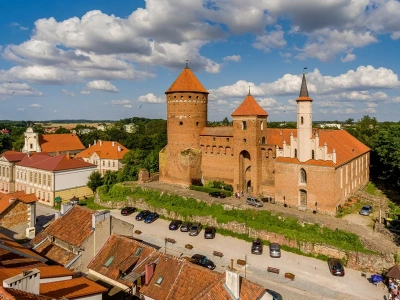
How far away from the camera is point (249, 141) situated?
130 feet

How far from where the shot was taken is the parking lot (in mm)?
21828

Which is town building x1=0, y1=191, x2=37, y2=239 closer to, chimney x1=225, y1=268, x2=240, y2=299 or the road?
the road

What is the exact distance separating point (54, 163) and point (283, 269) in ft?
116

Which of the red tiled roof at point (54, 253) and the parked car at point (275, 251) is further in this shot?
the parked car at point (275, 251)

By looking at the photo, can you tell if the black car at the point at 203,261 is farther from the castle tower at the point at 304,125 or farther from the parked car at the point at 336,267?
the castle tower at the point at 304,125

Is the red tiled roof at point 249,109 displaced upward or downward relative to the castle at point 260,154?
upward

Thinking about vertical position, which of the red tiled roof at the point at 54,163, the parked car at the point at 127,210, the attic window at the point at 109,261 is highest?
the red tiled roof at the point at 54,163

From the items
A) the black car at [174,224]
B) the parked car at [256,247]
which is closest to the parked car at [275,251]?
the parked car at [256,247]

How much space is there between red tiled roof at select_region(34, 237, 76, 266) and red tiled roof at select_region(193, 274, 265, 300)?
10018 millimetres

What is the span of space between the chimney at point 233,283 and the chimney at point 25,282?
7.83 m

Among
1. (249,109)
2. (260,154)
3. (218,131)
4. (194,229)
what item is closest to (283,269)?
(194,229)

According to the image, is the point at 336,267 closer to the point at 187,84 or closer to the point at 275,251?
the point at 275,251

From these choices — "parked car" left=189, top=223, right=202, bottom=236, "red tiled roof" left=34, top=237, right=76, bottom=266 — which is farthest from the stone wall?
"red tiled roof" left=34, top=237, right=76, bottom=266

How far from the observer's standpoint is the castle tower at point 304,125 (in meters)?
34.8
